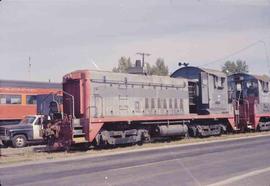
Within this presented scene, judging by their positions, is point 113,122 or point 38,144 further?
point 38,144

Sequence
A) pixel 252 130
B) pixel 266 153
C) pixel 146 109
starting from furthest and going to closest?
pixel 252 130 → pixel 146 109 → pixel 266 153

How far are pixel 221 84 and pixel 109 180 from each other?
66.1ft

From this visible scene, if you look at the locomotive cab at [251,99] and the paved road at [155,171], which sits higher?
the locomotive cab at [251,99]

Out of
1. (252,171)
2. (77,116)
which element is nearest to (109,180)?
(252,171)

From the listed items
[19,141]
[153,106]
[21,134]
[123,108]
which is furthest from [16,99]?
[123,108]

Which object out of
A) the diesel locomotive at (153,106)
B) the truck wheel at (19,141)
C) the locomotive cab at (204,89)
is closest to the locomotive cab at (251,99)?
the diesel locomotive at (153,106)

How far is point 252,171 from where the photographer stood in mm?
12797

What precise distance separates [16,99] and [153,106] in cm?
1161

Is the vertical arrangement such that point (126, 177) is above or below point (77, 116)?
below

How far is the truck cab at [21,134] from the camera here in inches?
1031

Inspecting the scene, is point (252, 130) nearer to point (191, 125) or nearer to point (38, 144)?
point (191, 125)

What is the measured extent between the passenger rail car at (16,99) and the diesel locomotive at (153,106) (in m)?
10.2

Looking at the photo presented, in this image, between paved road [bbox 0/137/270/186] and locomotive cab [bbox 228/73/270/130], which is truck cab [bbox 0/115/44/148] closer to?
paved road [bbox 0/137/270/186]

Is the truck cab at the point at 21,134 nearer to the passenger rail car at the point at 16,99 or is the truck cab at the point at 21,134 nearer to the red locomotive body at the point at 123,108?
the red locomotive body at the point at 123,108
